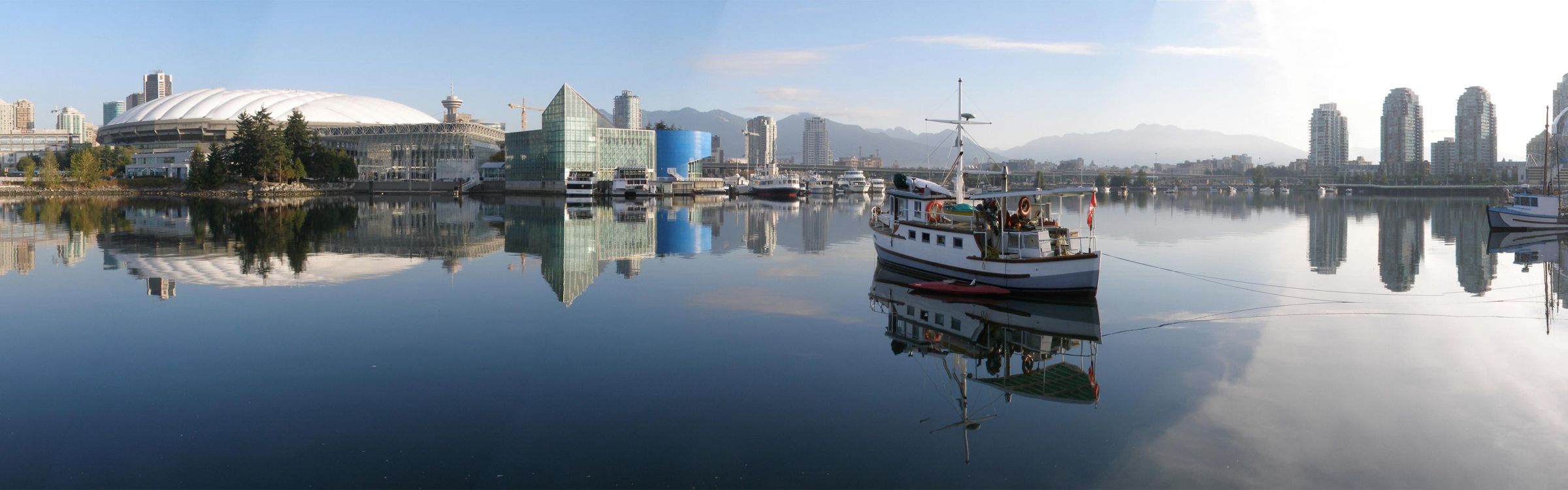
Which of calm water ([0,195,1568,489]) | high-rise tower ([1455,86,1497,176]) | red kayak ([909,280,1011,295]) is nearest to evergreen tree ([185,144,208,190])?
calm water ([0,195,1568,489])

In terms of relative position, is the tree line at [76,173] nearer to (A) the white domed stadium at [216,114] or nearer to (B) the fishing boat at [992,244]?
(A) the white domed stadium at [216,114]

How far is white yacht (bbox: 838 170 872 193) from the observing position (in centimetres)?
13288

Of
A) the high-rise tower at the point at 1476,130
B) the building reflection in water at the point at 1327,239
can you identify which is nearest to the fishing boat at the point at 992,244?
the building reflection in water at the point at 1327,239

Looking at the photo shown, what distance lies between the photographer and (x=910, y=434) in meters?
9.21

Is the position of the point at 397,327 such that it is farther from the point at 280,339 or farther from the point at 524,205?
the point at 524,205

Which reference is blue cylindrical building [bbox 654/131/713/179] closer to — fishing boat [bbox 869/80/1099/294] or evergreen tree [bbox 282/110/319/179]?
evergreen tree [bbox 282/110/319/179]

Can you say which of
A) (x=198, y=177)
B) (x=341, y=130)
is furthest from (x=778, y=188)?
(x=341, y=130)

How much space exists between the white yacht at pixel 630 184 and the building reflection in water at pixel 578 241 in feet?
98.0

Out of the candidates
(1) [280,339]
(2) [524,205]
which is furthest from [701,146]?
(1) [280,339]

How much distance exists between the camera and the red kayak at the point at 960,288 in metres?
19.5

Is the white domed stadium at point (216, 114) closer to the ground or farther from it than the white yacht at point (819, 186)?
farther from it

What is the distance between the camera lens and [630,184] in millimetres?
96875

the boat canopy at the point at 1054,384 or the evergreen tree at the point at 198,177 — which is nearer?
the boat canopy at the point at 1054,384

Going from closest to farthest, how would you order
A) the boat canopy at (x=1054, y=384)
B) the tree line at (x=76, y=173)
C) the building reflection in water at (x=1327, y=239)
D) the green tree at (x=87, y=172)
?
the boat canopy at (x=1054, y=384), the building reflection in water at (x=1327, y=239), the tree line at (x=76, y=173), the green tree at (x=87, y=172)
